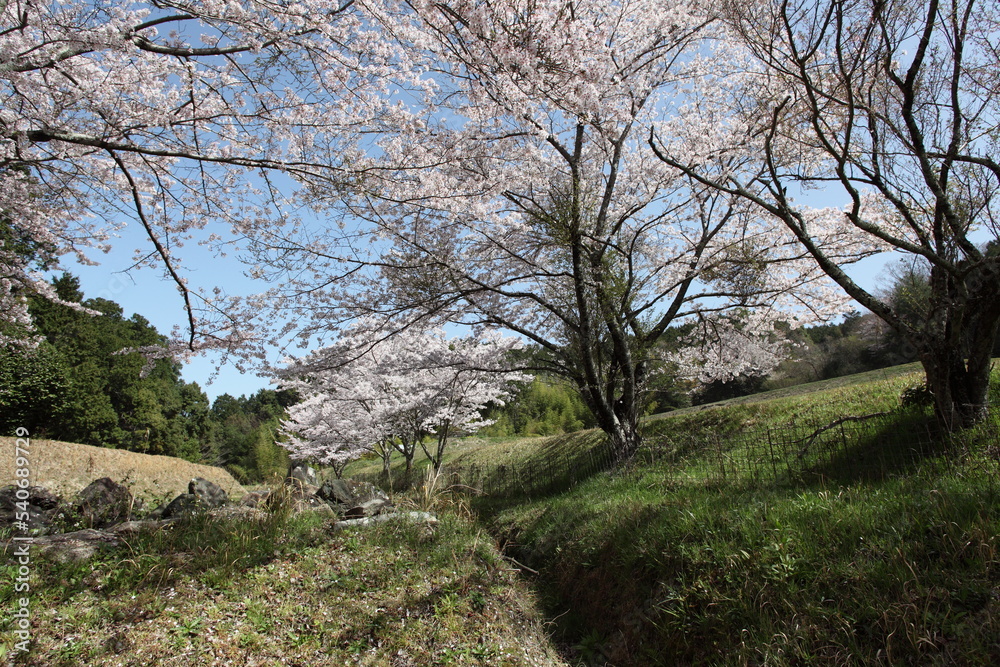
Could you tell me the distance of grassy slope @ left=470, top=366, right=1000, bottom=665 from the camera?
2.65 meters

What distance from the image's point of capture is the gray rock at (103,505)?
213 inches

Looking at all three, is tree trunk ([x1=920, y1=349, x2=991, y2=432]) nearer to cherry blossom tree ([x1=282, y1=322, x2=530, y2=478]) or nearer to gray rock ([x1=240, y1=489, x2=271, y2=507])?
cherry blossom tree ([x1=282, y1=322, x2=530, y2=478])

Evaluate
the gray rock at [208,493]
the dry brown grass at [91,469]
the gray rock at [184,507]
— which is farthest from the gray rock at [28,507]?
the dry brown grass at [91,469]

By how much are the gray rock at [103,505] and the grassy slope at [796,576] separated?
206 inches

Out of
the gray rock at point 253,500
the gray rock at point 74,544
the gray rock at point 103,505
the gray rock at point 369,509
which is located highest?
the gray rock at point 103,505

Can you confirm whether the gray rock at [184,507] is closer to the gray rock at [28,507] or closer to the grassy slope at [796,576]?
the gray rock at [28,507]

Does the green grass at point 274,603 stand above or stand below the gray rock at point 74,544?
below

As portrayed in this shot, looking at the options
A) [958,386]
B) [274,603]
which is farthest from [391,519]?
[958,386]

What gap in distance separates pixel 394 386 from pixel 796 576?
1218 cm

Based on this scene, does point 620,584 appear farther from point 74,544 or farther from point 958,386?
point 74,544

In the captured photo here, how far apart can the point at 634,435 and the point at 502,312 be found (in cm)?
354

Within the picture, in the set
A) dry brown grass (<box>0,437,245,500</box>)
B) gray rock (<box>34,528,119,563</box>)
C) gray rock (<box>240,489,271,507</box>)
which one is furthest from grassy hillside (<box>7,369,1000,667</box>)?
dry brown grass (<box>0,437,245,500</box>)

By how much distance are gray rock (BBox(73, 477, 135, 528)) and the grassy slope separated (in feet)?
17.2

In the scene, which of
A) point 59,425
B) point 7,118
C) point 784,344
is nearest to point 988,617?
point 7,118
